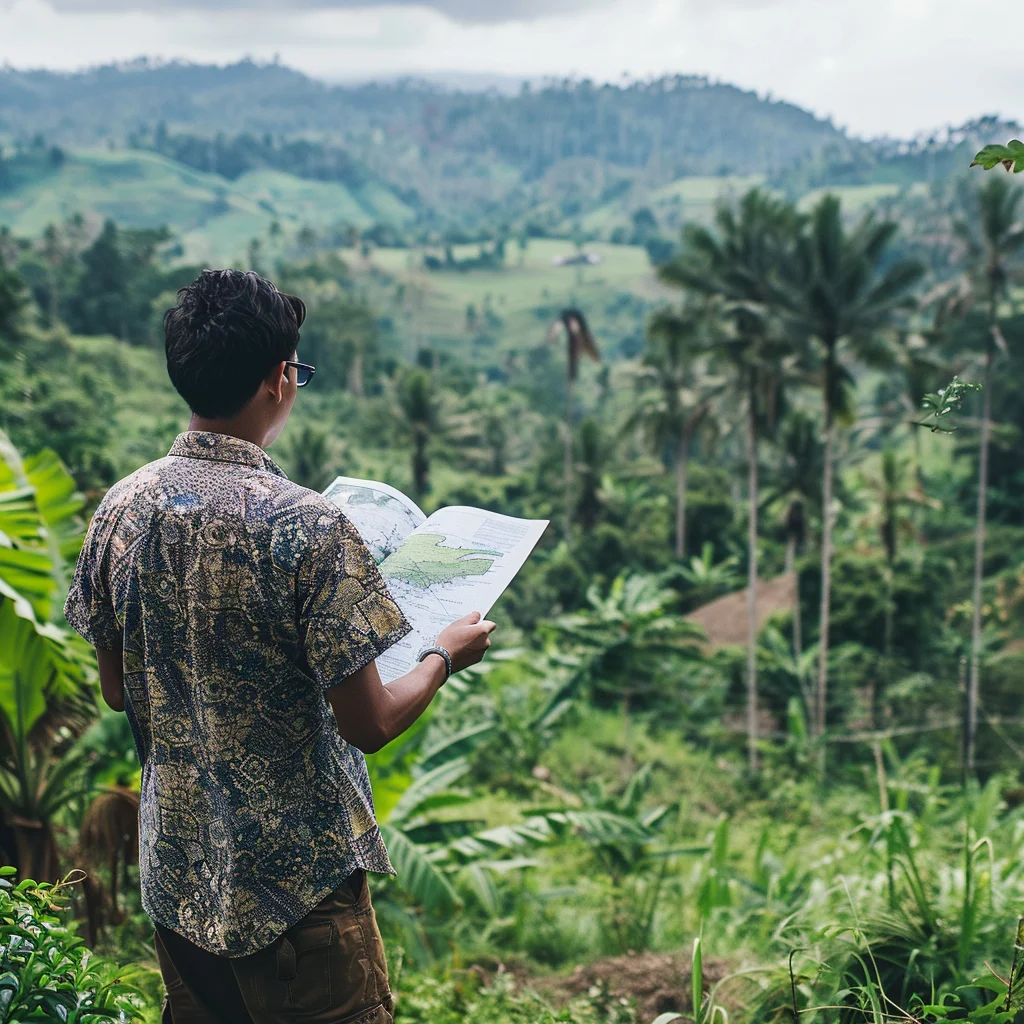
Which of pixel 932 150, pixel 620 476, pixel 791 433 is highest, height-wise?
pixel 932 150

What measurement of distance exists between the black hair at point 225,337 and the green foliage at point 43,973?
83 centimetres

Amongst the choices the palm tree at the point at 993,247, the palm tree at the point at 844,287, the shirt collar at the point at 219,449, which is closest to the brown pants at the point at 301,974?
the shirt collar at the point at 219,449

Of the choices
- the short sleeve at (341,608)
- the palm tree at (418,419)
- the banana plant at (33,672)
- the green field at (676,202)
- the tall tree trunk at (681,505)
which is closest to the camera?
the short sleeve at (341,608)

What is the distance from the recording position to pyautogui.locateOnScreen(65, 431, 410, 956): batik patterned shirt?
4.86ft

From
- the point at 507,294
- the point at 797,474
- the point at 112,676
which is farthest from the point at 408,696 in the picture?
the point at 507,294

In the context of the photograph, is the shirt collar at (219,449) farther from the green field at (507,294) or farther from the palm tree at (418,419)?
the green field at (507,294)

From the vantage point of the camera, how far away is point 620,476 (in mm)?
35500

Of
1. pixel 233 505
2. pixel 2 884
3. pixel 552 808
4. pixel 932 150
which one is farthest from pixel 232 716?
pixel 932 150

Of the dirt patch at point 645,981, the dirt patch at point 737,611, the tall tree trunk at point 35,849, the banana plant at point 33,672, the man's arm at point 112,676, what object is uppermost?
the man's arm at point 112,676

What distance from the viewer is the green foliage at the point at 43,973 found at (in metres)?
1.49

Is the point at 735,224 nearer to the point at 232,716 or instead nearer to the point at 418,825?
the point at 418,825

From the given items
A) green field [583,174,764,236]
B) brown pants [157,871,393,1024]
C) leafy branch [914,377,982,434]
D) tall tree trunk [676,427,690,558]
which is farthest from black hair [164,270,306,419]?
green field [583,174,764,236]

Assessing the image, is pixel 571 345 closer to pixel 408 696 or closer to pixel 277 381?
pixel 277 381

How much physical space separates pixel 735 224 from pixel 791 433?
658 centimetres
